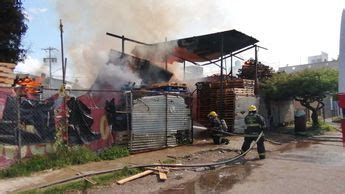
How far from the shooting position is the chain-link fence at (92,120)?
11.0 meters

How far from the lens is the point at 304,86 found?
2356cm

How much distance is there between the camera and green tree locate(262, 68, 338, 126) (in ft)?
75.8

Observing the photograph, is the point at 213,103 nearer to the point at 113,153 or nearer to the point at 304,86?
the point at 304,86

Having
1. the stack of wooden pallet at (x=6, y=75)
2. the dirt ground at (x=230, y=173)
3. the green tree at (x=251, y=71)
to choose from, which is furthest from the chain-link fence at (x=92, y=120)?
the green tree at (x=251, y=71)

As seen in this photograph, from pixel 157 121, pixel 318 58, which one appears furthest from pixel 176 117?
pixel 318 58

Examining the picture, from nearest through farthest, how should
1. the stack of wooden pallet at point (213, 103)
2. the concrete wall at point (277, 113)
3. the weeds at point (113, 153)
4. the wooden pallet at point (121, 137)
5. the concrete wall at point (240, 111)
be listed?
1. the weeds at point (113, 153)
2. the wooden pallet at point (121, 137)
3. the concrete wall at point (240, 111)
4. the stack of wooden pallet at point (213, 103)
5. the concrete wall at point (277, 113)

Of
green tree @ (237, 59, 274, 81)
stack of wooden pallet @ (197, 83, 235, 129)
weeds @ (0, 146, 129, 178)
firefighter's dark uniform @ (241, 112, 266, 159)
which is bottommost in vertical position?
weeds @ (0, 146, 129, 178)

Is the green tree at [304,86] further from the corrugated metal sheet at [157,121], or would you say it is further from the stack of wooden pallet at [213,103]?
the corrugated metal sheet at [157,121]

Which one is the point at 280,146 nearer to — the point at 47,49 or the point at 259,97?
the point at 259,97

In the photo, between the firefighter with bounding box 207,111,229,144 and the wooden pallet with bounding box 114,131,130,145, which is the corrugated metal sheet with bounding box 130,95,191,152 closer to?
the wooden pallet with bounding box 114,131,130,145

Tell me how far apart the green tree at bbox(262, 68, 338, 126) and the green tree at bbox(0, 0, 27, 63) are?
13938 millimetres

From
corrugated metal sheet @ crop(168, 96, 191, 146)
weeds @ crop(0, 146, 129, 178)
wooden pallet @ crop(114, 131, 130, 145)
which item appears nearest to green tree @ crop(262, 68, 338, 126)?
corrugated metal sheet @ crop(168, 96, 191, 146)

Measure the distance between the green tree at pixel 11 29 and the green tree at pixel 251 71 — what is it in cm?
1287

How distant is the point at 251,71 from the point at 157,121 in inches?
501
